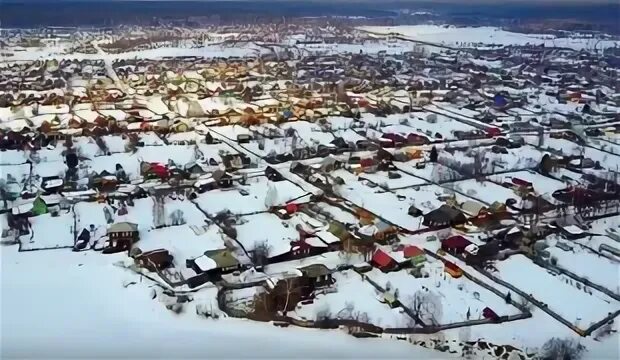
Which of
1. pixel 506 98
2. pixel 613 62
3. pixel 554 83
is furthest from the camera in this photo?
pixel 613 62

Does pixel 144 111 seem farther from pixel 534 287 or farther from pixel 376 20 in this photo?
pixel 376 20

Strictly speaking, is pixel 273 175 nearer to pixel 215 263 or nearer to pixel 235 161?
pixel 235 161

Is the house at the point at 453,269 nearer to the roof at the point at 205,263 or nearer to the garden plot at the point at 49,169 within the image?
the roof at the point at 205,263

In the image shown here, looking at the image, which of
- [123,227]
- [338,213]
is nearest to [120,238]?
[123,227]

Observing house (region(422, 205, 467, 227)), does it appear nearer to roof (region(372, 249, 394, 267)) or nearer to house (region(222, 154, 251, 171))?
roof (region(372, 249, 394, 267))

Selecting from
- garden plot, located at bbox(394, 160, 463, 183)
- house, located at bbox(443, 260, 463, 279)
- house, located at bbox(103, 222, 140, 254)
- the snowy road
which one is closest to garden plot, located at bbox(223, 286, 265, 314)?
house, located at bbox(103, 222, 140, 254)

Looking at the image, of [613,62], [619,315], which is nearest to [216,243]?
[619,315]
